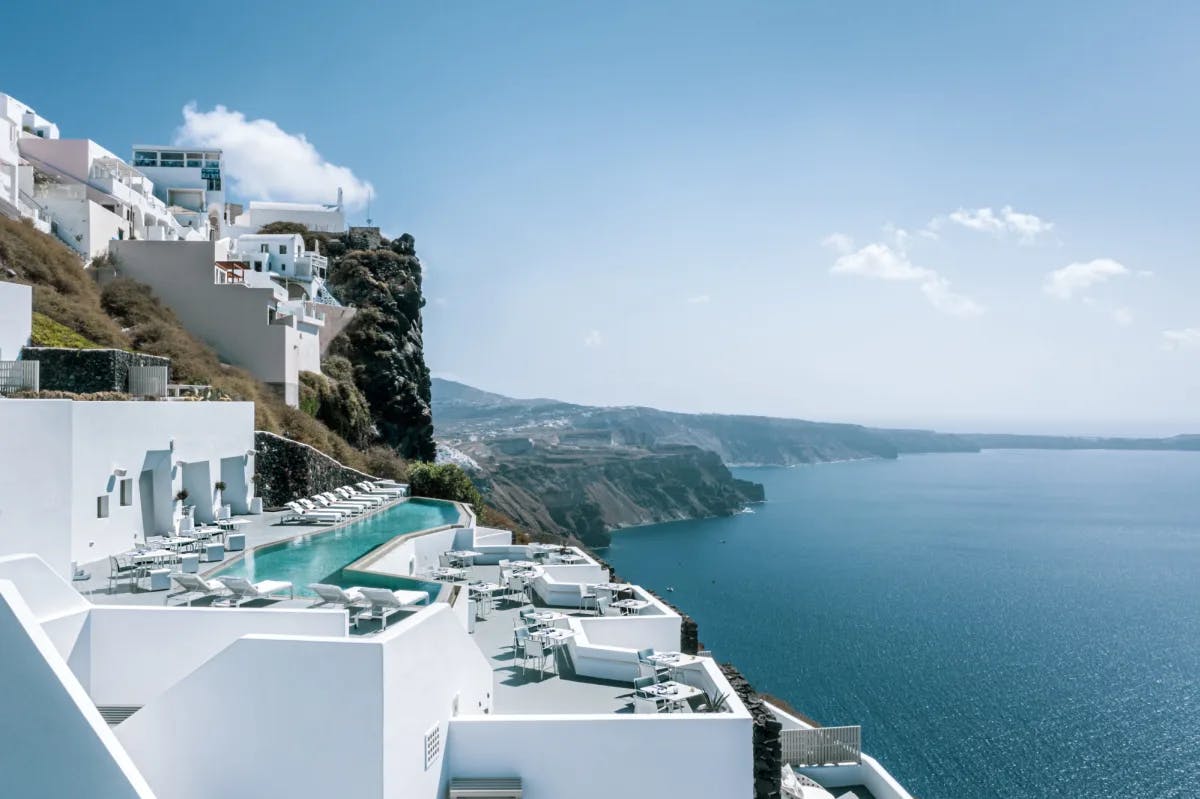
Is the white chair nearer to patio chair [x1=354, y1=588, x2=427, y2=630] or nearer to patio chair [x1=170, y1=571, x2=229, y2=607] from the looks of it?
→ patio chair [x1=170, y1=571, x2=229, y2=607]

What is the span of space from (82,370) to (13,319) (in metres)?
1.46

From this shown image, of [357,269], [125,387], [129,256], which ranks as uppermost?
[357,269]

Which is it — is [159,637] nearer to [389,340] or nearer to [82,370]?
[82,370]

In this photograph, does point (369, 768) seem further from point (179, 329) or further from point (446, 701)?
point (179, 329)

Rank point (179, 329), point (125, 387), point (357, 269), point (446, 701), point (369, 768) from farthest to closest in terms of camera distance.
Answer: point (357, 269)
point (179, 329)
point (125, 387)
point (446, 701)
point (369, 768)

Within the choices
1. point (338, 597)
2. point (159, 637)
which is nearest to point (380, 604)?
point (338, 597)

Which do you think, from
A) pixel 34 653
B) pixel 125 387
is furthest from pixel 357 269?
pixel 34 653

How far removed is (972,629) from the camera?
43406mm

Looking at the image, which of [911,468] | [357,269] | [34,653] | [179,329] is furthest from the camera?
[911,468]

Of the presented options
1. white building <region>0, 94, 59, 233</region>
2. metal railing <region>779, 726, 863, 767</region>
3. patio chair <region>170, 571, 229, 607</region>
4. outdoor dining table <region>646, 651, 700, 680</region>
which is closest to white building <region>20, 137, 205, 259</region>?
white building <region>0, 94, 59, 233</region>

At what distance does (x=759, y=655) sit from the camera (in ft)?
134

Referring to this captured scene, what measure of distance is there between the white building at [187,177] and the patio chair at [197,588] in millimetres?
39224

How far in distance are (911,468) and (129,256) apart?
16624cm

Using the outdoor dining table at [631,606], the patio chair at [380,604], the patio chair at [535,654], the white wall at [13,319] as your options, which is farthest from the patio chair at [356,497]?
the patio chair at [380,604]
